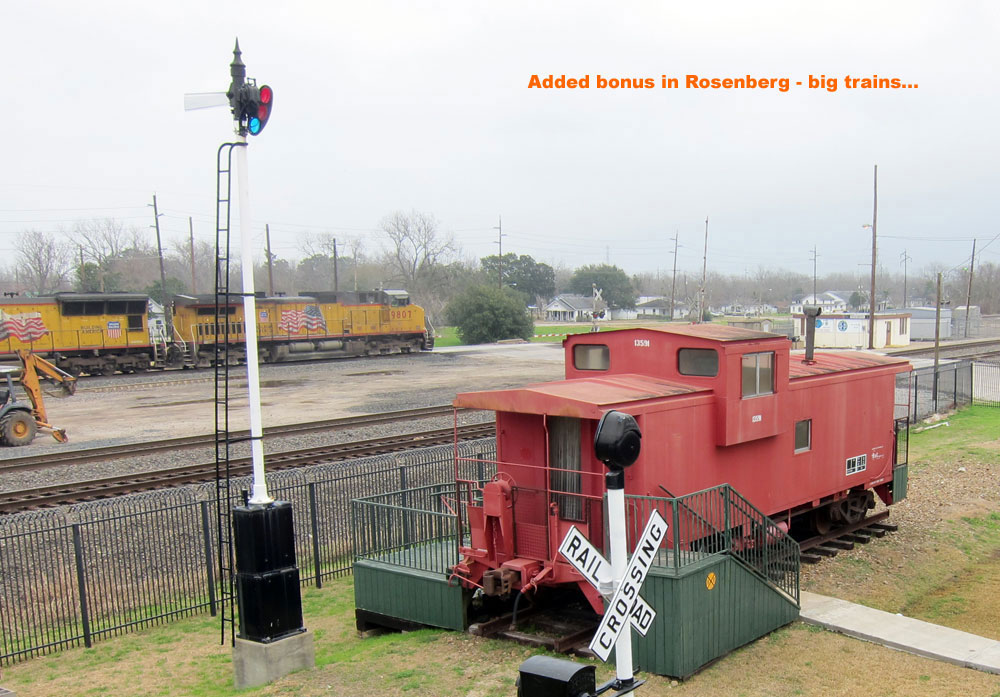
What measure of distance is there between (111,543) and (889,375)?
12833 millimetres

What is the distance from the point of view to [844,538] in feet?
45.3

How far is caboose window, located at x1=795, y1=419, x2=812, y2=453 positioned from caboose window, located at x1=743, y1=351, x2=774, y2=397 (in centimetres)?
145

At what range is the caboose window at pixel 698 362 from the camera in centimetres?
1053

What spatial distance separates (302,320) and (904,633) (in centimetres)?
4357

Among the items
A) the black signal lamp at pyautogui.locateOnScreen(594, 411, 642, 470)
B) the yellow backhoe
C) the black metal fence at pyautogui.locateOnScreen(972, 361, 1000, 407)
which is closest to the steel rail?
the black signal lamp at pyautogui.locateOnScreen(594, 411, 642, 470)

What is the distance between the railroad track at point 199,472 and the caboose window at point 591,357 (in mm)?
9368

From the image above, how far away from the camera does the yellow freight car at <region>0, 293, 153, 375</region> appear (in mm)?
39344

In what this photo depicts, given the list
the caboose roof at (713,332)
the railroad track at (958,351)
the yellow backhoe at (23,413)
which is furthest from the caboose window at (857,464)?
the railroad track at (958,351)

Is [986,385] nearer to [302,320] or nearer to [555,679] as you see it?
[555,679]

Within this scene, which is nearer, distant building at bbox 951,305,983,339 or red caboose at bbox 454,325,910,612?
red caboose at bbox 454,325,910,612

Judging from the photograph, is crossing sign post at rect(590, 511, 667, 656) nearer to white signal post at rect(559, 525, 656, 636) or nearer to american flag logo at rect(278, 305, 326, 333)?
white signal post at rect(559, 525, 656, 636)

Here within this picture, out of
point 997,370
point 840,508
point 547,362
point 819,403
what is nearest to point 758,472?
point 819,403

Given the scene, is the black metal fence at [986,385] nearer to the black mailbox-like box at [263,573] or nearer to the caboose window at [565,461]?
the caboose window at [565,461]

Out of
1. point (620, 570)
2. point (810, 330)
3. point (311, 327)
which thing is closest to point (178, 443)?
point (810, 330)
